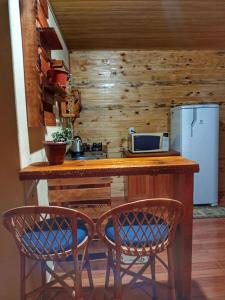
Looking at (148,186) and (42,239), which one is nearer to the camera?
(42,239)

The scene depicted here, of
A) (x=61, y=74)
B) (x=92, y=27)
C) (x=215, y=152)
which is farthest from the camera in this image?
(x=215, y=152)

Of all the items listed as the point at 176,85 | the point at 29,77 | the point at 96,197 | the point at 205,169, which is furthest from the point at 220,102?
the point at 29,77

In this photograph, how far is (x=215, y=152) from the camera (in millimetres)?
4004

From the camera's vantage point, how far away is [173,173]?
64.9 inches

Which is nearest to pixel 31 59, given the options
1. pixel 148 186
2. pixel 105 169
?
pixel 105 169

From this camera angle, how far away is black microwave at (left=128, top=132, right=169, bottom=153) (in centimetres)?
398

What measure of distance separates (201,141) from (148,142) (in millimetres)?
797

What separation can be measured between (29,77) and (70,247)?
110 centimetres

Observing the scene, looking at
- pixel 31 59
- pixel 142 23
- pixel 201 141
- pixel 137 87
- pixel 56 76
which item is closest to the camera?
pixel 31 59

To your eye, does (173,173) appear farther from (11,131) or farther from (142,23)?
(142,23)

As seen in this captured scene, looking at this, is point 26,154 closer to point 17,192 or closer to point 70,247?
point 17,192

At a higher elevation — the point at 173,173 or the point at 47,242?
the point at 173,173

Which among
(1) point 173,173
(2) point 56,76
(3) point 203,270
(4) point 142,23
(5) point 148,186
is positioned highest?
(4) point 142,23

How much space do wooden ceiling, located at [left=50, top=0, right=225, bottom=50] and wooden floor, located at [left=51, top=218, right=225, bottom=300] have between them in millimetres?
2501
